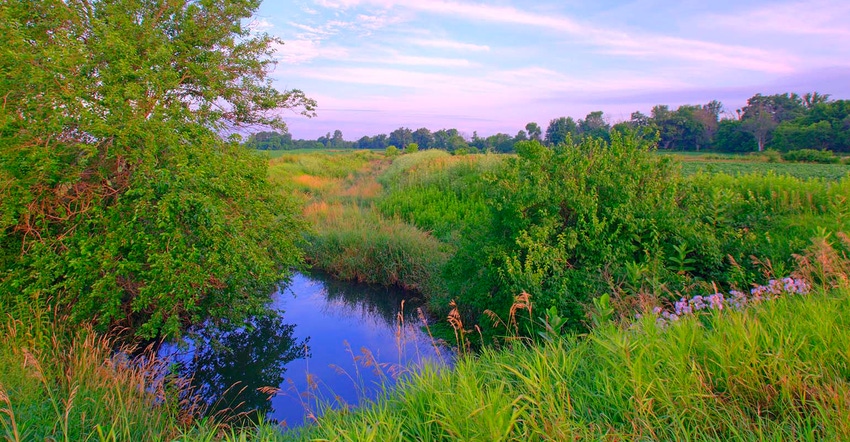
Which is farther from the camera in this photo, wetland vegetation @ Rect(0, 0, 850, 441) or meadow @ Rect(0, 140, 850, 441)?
wetland vegetation @ Rect(0, 0, 850, 441)

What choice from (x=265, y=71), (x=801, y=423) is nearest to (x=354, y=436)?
(x=801, y=423)

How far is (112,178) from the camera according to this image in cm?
611

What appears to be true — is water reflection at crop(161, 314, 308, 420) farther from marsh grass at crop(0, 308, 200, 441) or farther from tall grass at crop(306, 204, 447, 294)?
tall grass at crop(306, 204, 447, 294)

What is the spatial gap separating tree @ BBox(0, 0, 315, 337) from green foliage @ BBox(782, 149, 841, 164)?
40.5m

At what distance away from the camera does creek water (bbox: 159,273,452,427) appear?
5.62 meters

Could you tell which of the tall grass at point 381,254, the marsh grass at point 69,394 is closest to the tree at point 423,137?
the tall grass at point 381,254

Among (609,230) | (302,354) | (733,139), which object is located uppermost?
(733,139)

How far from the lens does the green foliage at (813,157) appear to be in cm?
3241

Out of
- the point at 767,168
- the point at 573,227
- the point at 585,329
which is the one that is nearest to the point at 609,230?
the point at 573,227

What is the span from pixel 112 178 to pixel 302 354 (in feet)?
12.5

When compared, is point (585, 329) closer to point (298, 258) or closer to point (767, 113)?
point (298, 258)

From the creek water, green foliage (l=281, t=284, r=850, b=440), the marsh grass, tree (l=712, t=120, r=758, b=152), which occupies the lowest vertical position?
the creek water

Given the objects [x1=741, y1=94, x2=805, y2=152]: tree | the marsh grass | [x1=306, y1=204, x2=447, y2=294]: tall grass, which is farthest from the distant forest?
the marsh grass

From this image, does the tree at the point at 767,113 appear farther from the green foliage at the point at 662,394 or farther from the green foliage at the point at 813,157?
the green foliage at the point at 662,394
